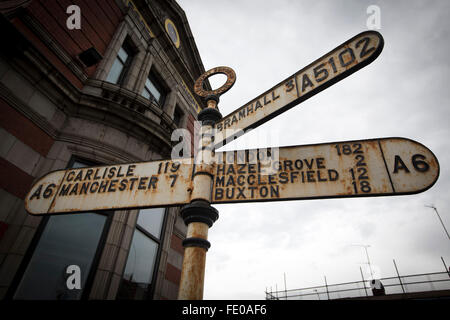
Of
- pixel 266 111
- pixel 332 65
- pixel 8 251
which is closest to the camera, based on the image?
pixel 332 65

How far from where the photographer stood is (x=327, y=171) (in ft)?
6.19

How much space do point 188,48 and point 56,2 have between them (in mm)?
5916

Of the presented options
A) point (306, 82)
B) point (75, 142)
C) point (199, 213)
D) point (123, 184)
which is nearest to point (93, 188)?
point (123, 184)

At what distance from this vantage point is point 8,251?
11.0 feet

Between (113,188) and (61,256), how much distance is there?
2670mm

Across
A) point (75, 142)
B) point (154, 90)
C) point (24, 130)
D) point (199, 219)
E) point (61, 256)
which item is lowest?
point (199, 219)

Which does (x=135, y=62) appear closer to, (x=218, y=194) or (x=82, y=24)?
(x=82, y=24)

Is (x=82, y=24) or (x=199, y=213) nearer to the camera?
(x=199, y=213)

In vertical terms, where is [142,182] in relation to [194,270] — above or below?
above

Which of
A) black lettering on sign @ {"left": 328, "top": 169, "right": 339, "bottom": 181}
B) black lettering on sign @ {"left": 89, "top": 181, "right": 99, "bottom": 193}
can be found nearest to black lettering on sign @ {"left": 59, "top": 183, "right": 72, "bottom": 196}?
black lettering on sign @ {"left": 89, "top": 181, "right": 99, "bottom": 193}

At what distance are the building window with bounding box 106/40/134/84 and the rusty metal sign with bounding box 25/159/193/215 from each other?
4.67m

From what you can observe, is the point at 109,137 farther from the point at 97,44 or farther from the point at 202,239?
the point at 202,239

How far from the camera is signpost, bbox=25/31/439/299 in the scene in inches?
66.4
